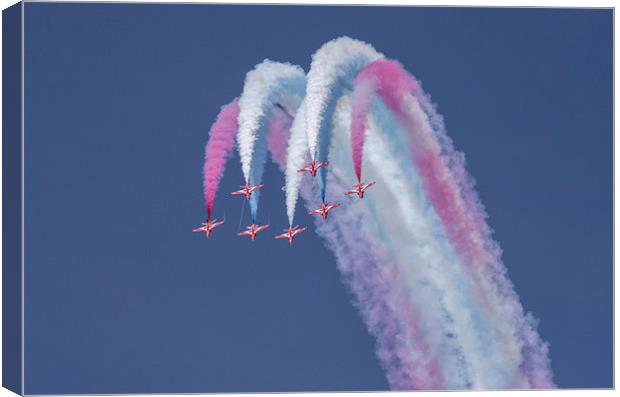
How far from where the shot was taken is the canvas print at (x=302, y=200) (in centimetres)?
4172

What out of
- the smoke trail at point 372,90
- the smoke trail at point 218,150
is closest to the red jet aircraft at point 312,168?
the smoke trail at point 372,90

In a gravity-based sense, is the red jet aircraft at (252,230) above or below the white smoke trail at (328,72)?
below

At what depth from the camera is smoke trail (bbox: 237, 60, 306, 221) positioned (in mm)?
41750

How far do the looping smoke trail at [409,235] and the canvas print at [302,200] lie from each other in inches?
1.6

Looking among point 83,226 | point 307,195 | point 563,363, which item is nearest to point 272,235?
point 307,195

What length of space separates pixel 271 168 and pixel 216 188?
116 centimetres

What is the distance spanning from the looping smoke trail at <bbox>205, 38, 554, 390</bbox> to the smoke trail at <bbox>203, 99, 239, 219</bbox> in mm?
610

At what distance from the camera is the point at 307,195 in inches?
1661

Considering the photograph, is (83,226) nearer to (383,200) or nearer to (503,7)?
(383,200)

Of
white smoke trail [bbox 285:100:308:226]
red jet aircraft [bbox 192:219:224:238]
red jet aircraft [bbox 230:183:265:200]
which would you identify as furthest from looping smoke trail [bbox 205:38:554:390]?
red jet aircraft [bbox 192:219:224:238]

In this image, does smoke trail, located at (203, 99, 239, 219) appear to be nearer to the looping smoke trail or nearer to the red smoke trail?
the looping smoke trail

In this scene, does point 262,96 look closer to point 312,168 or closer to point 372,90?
point 312,168

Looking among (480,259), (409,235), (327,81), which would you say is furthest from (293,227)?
(480,259)

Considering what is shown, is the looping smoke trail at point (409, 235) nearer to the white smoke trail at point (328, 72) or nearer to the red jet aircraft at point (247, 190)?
the white smoke trail at point (328, 72)
